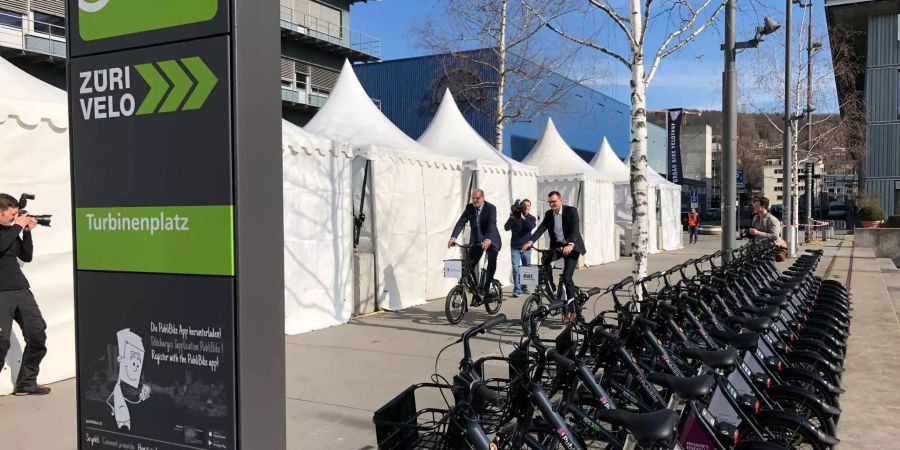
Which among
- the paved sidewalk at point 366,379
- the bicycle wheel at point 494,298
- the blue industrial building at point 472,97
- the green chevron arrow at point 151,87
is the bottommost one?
the paved sidewalk at point 366,379

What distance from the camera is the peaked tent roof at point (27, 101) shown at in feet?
18.4

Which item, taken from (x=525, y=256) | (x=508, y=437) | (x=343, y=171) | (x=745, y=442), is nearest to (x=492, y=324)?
(x=508, y=437)

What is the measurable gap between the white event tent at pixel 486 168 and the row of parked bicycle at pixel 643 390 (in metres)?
6.64

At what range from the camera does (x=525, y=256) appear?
11.1 metres

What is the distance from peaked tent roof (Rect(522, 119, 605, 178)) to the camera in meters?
17.9

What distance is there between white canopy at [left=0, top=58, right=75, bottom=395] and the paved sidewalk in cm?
37

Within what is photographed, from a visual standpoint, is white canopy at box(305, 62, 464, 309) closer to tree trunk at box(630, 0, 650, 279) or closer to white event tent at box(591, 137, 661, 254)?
tree trunk at box(630, 0, 650, 279)

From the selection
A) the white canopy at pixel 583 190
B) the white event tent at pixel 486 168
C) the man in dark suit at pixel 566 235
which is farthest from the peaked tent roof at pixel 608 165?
the man in dark suit at pixel 566 235

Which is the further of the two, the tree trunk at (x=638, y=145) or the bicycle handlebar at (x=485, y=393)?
the tree trunk at (x=638, y=145)

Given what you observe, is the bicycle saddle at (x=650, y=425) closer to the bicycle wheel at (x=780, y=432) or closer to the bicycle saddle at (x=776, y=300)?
the bicycle wheel at (x=780, y=432)

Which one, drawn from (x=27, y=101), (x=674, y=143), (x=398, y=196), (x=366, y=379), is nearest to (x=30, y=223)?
(x=27, y=101)

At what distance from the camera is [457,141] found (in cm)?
1345

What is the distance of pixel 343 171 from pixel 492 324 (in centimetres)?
607

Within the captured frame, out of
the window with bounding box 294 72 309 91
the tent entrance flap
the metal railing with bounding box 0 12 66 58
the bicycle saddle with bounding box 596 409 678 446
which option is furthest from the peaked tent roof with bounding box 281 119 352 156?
the window with bounding box 294 72 309 91
